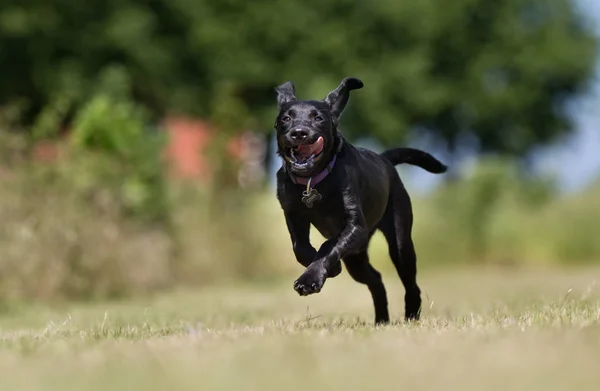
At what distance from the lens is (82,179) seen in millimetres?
16688

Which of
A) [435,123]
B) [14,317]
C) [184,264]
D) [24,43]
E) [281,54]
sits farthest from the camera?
[435,123]

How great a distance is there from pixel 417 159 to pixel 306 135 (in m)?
2.24

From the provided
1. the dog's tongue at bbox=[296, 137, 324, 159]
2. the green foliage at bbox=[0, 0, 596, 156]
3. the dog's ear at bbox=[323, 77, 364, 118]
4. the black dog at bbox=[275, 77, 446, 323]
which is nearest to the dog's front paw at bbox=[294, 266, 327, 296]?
the black dog at bbox=[275, 77, 446, 323]

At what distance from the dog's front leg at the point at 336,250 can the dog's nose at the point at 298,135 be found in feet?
1.81

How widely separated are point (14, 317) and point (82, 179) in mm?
4073

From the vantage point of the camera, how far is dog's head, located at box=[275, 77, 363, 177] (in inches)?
279

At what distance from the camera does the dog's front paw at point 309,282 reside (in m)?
6.79

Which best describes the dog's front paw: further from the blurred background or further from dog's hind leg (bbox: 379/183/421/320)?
the blurred background

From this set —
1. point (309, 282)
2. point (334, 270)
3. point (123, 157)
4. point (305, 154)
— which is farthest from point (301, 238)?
point (123, 157)

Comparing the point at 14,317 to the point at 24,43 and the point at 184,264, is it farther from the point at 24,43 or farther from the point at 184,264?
the point at 24,43

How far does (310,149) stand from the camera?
717 cm

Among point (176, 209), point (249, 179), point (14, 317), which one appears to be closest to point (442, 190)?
point (249, 179)

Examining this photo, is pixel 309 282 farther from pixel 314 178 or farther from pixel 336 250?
pixel 314 178

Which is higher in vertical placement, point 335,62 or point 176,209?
point 335,62
